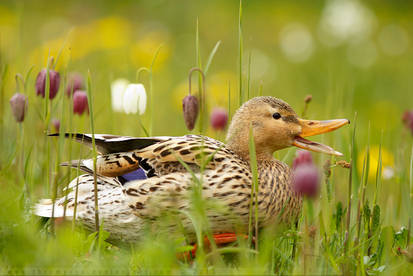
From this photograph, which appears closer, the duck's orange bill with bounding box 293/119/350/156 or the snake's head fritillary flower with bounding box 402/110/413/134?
the duck's orange bill with bounding box 293/119/350/156

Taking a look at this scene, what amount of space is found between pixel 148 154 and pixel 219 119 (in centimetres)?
67

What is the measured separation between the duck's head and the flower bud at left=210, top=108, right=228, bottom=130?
1.31ft

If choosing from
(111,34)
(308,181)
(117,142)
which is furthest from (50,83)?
(111,34)

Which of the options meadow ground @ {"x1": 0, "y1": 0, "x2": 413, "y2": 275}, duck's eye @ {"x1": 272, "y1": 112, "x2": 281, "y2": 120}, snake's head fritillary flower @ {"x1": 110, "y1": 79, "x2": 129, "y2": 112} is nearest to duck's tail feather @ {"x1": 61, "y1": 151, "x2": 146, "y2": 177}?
meadow ground @ {"x1": 0, "y1": 0, "x2": 413, "y2": 275}

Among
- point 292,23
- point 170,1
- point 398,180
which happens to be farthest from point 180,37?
point 398,180

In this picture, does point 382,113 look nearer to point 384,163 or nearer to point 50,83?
point 384,163

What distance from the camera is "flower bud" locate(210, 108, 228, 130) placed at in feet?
11.1

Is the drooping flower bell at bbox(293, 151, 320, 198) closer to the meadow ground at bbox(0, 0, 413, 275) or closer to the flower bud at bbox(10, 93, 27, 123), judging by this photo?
the meadow ground at bbox(0, 0, 413, 275)

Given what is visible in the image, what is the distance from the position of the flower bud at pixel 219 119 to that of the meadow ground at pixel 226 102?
0.13 m

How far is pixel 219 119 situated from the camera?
134 inches

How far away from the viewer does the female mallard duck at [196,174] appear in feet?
8.79

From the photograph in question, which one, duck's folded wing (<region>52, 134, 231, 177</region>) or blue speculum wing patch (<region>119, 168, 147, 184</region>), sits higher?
duck's folded wing (<region>52, 134, 231, 177</region>)

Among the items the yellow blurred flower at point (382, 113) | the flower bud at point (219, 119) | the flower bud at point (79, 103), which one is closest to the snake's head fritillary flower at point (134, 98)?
the flower bud at point (79, 103)

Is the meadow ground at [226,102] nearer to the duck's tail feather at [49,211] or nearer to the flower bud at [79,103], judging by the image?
the duck's tail feather at [49,211]
